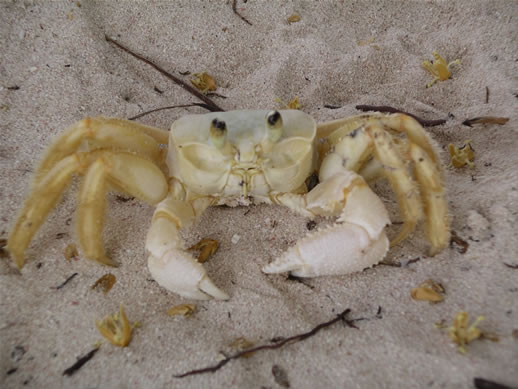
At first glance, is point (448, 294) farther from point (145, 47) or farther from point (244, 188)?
point (145, 47)

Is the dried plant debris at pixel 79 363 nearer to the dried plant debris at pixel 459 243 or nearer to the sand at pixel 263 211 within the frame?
the sand at pixel 263 211

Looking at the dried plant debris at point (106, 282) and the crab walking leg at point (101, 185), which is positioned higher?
the crab walking leg at point (101, 185)

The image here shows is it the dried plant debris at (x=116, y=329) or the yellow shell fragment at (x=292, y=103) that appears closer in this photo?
the dried plant debris at (x=116, y=329)

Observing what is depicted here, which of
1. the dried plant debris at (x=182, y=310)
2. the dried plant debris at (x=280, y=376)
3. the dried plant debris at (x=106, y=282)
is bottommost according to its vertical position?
the dried plant debris at (x=280, y=376)

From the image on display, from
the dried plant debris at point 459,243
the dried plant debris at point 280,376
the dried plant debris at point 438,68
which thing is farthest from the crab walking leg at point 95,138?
the dried plant debris at point 438,68

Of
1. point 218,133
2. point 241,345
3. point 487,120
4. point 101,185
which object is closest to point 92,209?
point 101,185

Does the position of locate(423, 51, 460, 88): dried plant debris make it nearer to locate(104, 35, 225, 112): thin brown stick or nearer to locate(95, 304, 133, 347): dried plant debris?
locate(104, 35, 225, 112): thin brown stick
